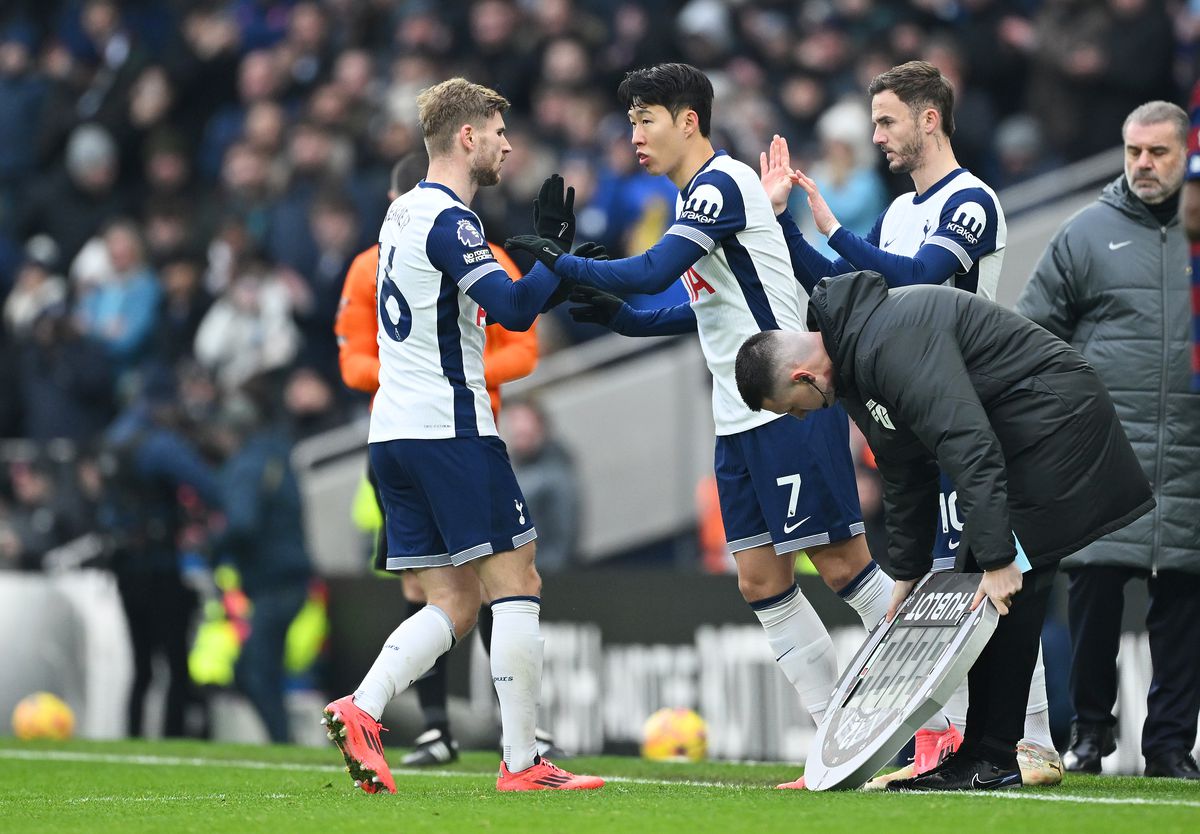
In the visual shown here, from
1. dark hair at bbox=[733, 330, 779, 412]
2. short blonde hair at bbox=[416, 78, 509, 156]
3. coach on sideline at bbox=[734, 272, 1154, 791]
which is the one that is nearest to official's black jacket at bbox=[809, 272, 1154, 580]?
coach on sideline at bbox=[734, 272, 1154, 791]

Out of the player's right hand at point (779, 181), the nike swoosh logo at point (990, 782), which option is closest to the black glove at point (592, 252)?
the player's right hand at point (779, 181)

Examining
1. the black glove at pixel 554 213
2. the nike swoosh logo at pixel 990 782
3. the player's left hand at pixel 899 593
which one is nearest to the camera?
the nike swoosh logo at pixel 990 782

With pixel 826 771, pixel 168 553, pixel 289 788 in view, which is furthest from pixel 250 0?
pixel 826 771

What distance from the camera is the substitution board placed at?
5.60m

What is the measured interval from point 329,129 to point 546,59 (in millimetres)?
2119

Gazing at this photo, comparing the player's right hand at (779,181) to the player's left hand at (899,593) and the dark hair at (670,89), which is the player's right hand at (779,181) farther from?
the player's left hand at (899,593)

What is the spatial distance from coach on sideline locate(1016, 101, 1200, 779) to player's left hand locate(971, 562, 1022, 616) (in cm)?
171

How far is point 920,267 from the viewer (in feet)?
20.6

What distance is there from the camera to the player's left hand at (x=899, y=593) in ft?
20.2

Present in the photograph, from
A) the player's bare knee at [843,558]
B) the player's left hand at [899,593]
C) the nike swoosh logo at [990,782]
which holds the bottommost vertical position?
the nike swoosh logo at [990,782]

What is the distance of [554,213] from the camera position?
21.1 ft

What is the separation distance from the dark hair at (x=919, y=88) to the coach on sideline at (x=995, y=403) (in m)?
1.06

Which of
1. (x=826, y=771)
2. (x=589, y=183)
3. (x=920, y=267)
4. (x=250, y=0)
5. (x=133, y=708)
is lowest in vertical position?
(x=133, y=708)

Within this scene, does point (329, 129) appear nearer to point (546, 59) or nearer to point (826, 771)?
point (546, 59)
